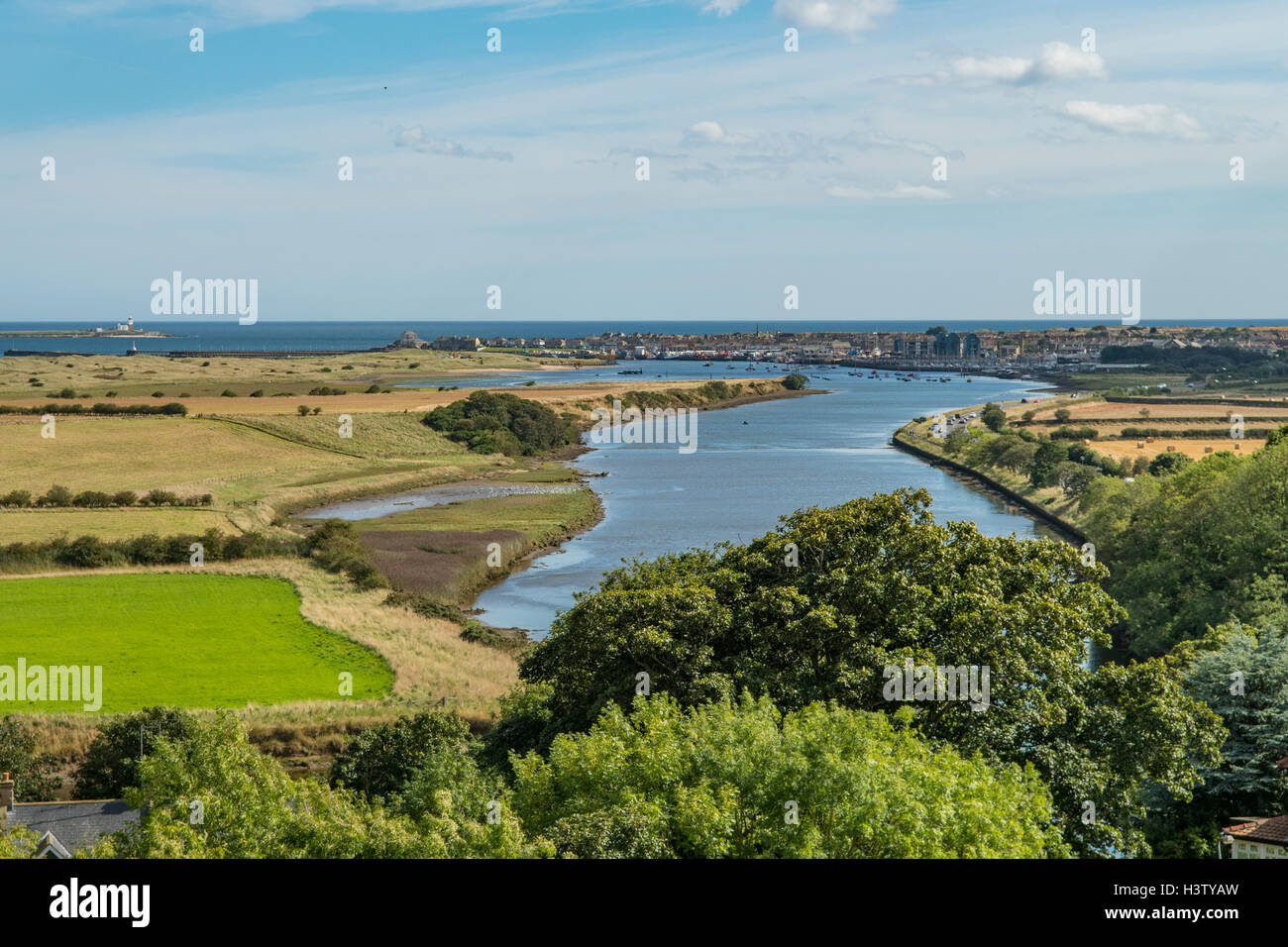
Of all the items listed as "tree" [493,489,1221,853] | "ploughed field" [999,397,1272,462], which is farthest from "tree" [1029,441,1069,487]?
"tree" [493,489,1221,853]

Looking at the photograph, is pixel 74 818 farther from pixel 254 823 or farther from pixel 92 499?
Answer: pixel 92 499

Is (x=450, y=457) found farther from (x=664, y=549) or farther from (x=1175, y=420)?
(x=1175, y=420)

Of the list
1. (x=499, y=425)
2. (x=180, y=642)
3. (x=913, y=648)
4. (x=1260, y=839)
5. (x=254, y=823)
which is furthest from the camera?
(x=499, y=425)

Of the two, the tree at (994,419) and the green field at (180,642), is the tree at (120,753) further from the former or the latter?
the tree at (994,419)

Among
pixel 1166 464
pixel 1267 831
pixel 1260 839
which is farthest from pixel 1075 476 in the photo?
pixel 1260 839

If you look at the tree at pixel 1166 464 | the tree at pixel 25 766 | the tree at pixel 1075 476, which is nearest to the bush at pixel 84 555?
the tree at pixel 25 766
